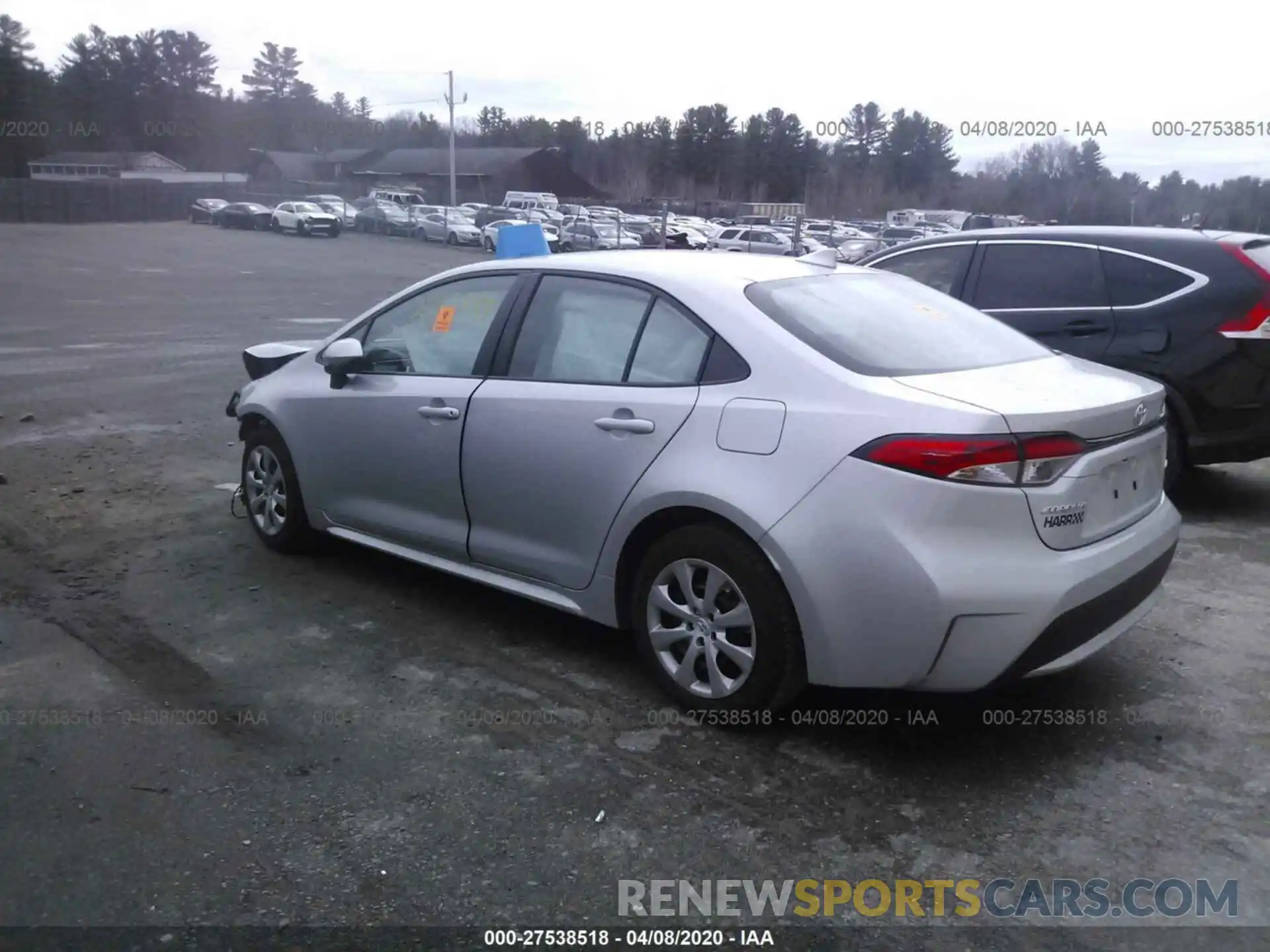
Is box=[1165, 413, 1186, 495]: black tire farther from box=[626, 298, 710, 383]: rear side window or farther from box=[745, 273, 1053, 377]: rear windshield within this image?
box=[626, 298, 710, 383]: rear side window

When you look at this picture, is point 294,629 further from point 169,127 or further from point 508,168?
point 169,127

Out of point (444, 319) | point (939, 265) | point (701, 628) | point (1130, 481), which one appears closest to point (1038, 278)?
point (939, 265)

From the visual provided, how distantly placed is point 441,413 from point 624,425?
1043 millimetres

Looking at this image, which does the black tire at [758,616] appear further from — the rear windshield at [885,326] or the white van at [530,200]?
the white van at [530,200]

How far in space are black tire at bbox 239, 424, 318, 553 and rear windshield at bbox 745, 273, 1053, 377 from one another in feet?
8.75

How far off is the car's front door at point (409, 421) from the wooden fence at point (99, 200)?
5035 cm

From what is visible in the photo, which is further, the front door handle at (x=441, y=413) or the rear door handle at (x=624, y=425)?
the front door handle at (x=441, y=413)

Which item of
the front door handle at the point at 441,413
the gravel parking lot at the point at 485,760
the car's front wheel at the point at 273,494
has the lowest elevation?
the gravel parking lot at the point at 485,760

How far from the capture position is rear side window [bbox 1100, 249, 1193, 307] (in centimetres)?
653

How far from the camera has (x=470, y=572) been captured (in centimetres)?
482

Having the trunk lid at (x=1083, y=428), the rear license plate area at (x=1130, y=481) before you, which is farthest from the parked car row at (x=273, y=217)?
the rear license plate area at (x=1130, y=481)

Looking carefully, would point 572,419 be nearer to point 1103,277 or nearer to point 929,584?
point 929,584

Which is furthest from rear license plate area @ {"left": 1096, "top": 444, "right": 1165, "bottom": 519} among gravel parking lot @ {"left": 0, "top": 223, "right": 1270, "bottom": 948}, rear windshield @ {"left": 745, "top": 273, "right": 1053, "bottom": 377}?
gravel parking lot @ {"left": 0, "top": 223, "right": 1270, "bottom": 948}

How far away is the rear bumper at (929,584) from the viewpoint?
343 centimetres
